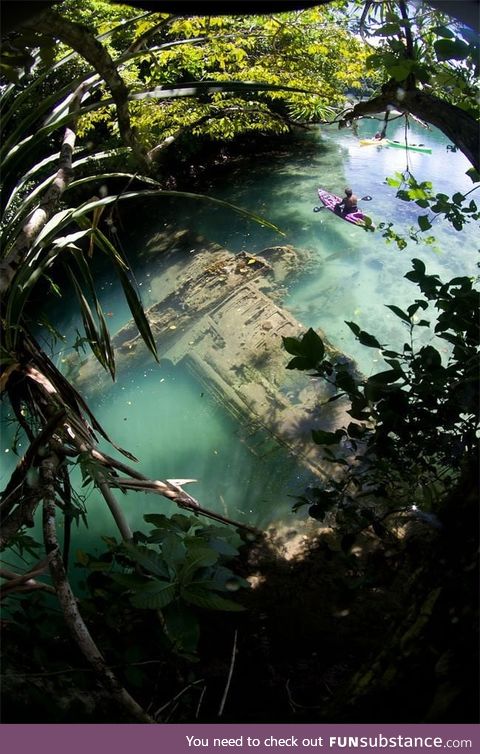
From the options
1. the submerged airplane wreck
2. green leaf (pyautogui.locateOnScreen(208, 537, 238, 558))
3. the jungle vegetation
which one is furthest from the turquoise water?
green leaf (pyautogui.locateOnScreen(208, 537, 238, 558))

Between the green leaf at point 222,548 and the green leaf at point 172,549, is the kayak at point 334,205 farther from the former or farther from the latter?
the green leaf at point 172,549

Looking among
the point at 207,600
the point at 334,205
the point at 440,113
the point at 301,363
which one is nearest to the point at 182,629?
the point at 207,600

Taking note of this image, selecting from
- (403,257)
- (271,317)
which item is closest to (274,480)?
(271,317)

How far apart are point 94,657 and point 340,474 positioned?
6.39 ft

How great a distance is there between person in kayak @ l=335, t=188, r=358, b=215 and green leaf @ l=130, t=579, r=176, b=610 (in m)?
4.25

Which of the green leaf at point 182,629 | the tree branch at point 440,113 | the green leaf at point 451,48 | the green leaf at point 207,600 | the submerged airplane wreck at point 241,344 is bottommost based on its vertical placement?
the submerged airplane wreck at point 241,344

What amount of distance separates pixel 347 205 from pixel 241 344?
189cm

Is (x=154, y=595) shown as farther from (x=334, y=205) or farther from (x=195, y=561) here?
(x=334, y=205)

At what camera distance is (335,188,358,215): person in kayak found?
4.81 metres

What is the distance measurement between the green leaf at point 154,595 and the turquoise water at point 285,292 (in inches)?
61.3

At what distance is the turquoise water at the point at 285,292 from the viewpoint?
3.02 meters

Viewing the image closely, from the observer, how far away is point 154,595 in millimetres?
1169

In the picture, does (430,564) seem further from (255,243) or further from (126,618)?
(255,243)

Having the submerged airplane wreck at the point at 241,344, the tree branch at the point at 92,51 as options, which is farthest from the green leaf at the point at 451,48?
the submerged airplane wreck at the point at 241,344
